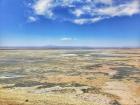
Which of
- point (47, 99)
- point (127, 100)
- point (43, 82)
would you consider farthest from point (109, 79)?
point (47, 99)

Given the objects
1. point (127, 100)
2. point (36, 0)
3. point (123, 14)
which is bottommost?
point (127, 100)

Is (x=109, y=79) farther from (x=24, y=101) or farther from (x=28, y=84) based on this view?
(x=24, y=101)

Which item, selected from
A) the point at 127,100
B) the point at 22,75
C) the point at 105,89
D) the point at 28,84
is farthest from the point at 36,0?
the point at 127,100

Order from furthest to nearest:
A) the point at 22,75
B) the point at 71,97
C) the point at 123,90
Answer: the point at 22,75 → the point at 123,90 → the point at 71,97

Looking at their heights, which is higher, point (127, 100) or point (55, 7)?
point (55, 7)

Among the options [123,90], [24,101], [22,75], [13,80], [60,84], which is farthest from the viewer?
[22,75]

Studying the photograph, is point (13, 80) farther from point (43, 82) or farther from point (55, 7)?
point (55, 7)

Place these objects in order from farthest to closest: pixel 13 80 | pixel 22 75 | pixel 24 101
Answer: pixel 22 75, pixel 13 80, pixel 24 101

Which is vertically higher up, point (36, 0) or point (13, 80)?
point (36, 0)

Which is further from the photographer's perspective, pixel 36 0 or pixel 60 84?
pixel 36 0
